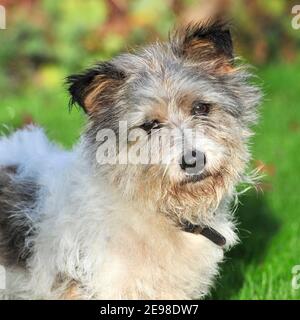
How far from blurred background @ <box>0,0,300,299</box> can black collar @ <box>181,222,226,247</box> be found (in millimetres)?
2071

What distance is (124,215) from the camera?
4078 millimetres

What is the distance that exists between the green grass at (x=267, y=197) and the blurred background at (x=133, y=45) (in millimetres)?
12

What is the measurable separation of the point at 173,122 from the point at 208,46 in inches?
21.7

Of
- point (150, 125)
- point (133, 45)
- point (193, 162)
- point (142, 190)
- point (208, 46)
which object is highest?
point (133, 45)

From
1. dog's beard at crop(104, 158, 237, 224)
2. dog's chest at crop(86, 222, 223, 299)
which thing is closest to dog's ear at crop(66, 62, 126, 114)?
dog's beard at crop(104, 158, 237, 224)

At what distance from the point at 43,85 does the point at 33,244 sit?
628 centimetres

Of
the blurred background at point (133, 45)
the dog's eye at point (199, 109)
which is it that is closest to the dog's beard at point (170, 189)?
the dog's eye at point (199, 109)

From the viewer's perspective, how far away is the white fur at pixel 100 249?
4.04 metres

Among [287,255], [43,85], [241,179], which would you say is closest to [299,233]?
[287,255]

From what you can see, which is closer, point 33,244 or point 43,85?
point 33,244

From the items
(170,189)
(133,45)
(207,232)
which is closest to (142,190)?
(170,189)

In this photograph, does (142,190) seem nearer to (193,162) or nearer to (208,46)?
(193,162)

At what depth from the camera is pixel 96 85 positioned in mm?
4117
